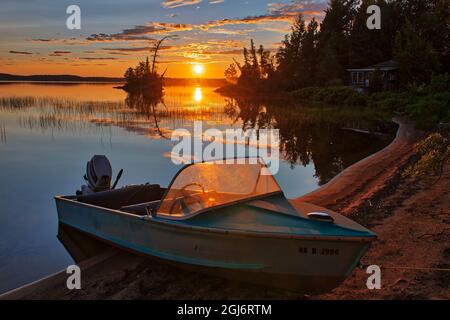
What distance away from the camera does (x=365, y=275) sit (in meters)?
6.98

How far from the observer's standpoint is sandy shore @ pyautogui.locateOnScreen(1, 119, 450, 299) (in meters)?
6.58

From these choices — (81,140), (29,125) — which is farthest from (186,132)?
(29,125)

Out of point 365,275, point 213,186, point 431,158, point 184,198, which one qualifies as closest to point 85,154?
point 184,198

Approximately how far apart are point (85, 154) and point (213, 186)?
18941mm

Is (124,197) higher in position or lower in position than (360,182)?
higher

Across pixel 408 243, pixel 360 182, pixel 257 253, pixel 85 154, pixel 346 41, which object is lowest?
pixel 408 243

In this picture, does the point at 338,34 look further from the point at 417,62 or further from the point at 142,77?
the point at 142,77

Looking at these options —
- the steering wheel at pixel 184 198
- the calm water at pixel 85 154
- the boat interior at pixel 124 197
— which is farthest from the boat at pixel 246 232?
the calm water at pixel 85 154

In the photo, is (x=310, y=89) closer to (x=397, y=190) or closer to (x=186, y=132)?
(x=186, y=132)

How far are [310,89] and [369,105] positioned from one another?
66.3 ft

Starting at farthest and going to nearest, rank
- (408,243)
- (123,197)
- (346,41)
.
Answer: (346,41), (123,197), (408,243)

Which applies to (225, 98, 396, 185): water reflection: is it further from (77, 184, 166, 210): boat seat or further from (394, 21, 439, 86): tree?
(394, 21, 439, 86): tree

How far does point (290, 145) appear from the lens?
2573 cm

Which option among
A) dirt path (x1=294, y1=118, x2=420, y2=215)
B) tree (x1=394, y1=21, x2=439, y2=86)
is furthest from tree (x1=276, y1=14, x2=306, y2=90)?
dirt path (x1=294, y1=118, x2=420, y2=215)
